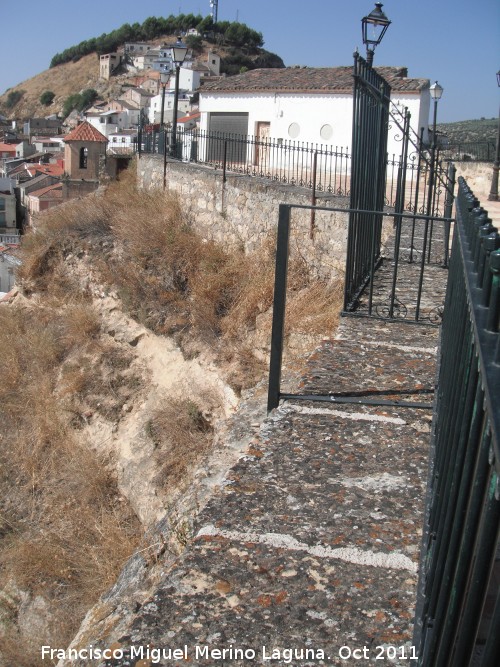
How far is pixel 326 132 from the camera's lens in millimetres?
21250

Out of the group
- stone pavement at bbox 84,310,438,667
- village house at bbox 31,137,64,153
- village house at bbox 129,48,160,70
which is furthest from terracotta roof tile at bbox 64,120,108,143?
village house at bbox 129,48,160,70

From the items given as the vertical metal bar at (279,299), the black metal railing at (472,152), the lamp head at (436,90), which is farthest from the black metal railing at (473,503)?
the black metal railing at (472,152)

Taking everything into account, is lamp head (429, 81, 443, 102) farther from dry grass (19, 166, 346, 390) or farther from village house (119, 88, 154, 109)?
village house (119, 88, 154, 109)

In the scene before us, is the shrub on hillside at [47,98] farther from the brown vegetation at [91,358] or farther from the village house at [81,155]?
the brown vegetation at [91,358]

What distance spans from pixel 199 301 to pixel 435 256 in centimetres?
368

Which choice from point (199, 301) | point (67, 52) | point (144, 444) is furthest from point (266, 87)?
point (67, 52)

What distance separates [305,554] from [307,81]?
21876mm

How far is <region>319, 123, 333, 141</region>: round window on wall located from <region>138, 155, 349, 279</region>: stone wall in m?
8.03

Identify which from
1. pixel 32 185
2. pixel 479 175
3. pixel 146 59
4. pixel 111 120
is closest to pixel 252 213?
pixel 479 175

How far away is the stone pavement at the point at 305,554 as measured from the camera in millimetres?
1704

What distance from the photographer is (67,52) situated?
4151 inches

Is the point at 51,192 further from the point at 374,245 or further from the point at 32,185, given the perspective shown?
the point at 374,245

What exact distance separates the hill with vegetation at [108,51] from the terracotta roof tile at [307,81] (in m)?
58.3

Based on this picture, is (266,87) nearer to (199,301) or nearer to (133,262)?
(133,262)
